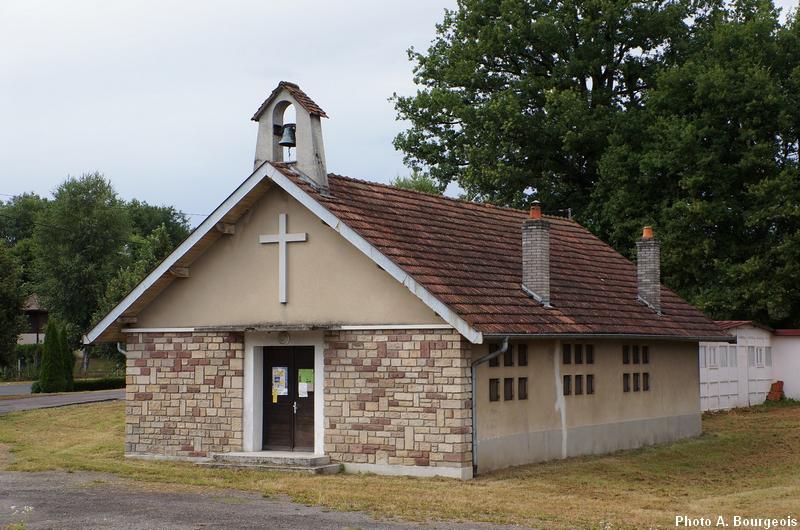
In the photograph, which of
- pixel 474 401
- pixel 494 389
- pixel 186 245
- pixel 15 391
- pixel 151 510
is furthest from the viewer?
pixel 15 391

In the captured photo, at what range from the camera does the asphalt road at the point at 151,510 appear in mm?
14227

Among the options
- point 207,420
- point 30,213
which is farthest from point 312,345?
point 30,213

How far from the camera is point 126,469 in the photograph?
2062 centimetres

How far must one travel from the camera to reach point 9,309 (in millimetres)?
43875

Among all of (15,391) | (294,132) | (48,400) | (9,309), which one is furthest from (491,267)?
(15,391)

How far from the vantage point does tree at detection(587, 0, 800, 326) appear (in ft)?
127

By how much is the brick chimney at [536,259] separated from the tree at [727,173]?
1796 cm

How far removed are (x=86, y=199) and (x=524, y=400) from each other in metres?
56.7

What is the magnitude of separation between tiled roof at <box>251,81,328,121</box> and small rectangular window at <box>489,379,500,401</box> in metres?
6.01

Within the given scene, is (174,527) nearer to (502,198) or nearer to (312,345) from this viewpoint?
(312,345)

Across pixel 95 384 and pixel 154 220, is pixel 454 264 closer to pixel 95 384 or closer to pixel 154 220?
pixel 95 384

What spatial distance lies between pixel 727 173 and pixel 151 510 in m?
29.2

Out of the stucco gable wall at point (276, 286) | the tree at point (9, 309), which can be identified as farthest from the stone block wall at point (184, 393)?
the tree at point (9, 309)

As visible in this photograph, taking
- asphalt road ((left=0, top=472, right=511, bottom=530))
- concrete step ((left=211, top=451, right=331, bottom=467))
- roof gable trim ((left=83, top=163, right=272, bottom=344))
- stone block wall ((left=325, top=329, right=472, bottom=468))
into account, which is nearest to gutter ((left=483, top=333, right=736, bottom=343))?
stone block wall ((left=325, top=329, right=472, bottom=468))
